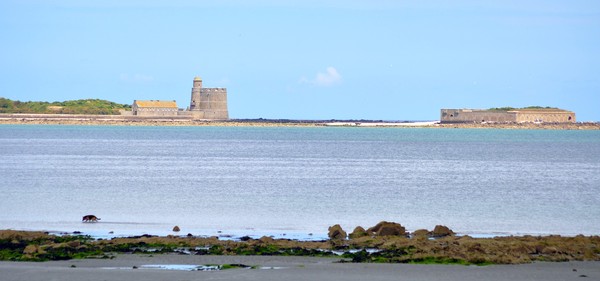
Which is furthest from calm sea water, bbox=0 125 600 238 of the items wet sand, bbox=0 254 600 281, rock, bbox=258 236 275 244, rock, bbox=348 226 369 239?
wet sand, bbox=0 254 600 281

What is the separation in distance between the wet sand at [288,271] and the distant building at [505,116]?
173 meters

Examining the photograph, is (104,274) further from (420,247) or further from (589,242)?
(589,242)

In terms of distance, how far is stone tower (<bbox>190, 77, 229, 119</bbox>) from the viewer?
161625mm

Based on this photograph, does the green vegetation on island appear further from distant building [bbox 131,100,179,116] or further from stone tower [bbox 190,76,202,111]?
distant building [bbox 131,100,179,116]

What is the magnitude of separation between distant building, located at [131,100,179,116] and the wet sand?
14984cm

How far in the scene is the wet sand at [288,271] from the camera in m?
14.2

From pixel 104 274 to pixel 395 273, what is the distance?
4072 millimetres

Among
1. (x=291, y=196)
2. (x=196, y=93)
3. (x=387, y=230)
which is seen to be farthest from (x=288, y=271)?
(x=196, y=93)

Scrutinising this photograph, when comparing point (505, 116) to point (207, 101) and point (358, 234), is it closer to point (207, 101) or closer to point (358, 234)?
point (207, 101)

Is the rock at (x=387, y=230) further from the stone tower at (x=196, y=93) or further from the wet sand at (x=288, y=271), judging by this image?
the stone tower at (x=196, y=93)

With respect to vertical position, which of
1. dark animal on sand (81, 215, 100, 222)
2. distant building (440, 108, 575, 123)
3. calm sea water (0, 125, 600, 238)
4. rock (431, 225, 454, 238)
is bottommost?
calm sea water (0, 125, 600, 238)

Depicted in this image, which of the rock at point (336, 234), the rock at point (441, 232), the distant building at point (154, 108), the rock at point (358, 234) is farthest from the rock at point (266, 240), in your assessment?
the distant building at point (154, 108)

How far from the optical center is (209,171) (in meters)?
46.0

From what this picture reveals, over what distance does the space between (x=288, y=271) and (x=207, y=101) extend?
149597 millimetres
